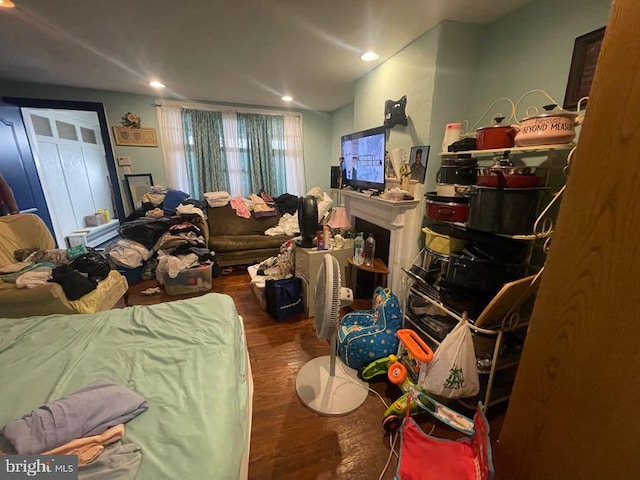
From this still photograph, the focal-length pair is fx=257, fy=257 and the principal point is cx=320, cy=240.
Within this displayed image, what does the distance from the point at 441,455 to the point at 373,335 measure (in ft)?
2.25

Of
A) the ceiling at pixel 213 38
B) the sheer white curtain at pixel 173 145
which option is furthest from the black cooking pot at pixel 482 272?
the sheer white curtain at pixel 173 145

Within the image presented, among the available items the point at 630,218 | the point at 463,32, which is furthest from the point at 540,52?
the point at 630,218

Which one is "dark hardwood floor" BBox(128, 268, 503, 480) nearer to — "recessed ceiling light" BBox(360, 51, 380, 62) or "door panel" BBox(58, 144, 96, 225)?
"recessed ceiling light" BBox(360, 51, 380, 62)

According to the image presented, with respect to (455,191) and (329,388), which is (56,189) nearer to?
(329,388)

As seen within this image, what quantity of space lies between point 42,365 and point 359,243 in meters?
2.01

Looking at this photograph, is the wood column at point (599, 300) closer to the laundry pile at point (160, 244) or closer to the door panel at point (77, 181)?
the laundry pile at point (160, 244)

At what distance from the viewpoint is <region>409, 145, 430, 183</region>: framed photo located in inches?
74.4

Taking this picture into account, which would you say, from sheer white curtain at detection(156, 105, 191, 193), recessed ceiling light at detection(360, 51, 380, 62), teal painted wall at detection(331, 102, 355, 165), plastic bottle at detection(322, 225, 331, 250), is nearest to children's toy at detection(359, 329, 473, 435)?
plastic bottle at detection(322, 225, 331, 250)

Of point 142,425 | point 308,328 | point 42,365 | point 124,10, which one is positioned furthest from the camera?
point 308,328

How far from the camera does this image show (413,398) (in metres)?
1.34

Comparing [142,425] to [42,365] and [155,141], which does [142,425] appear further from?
[155,141]

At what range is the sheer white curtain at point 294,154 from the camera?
14.7 ft

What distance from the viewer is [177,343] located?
116 cm

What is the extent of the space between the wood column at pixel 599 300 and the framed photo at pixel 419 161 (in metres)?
1.41
